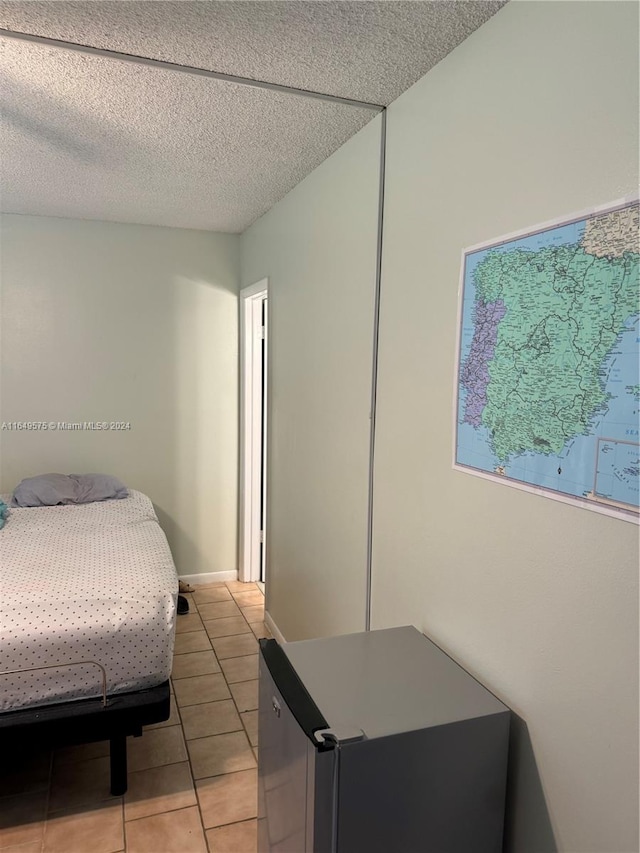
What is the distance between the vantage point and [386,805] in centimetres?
139

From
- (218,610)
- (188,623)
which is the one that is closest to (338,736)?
(188,623)

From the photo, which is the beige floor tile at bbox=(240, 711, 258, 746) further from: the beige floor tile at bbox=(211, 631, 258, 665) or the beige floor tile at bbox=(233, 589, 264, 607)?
the beige floor tile at bbox=(233, 589, 264, 607)

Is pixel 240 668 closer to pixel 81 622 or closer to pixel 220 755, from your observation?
pixel 220 755

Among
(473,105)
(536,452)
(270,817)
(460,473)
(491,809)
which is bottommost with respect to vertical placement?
(270,817)

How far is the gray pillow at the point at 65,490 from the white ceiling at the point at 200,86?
5.47 feet

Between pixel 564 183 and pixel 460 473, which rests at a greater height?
pixel 564 183

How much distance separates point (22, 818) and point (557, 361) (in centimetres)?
236

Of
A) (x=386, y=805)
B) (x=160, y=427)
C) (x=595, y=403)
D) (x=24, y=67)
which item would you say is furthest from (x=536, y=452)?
(x=160, y=427)

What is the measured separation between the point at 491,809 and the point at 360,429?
132 centimetres

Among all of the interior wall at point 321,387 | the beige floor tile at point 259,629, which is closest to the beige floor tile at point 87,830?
the interior wall at point 321,387

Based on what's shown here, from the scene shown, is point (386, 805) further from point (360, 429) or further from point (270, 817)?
point (360, 429)

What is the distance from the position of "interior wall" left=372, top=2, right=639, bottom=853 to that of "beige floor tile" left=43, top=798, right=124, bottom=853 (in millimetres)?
1229

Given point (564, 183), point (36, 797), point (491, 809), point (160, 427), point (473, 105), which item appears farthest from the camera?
point (160, 427)

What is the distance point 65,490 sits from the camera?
3.71m
